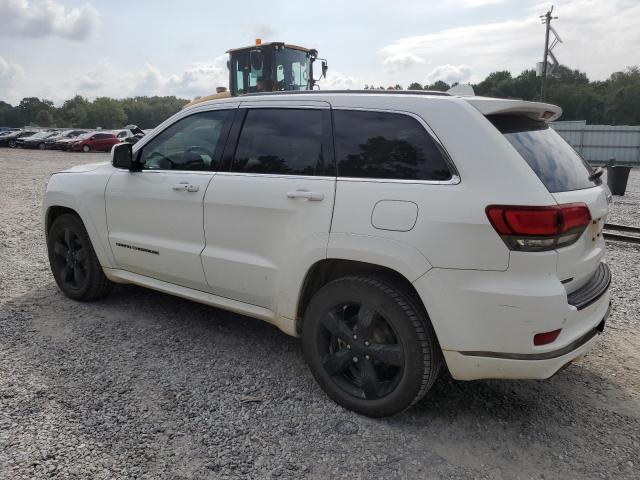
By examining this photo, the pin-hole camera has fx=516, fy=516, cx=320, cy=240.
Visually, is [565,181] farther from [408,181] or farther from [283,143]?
[283,143]

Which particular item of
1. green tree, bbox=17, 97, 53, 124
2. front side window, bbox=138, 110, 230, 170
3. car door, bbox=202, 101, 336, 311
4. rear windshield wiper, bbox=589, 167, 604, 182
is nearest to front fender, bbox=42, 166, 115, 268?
front side window, bbox=138, 110, 230, 170

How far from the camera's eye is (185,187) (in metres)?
3.68

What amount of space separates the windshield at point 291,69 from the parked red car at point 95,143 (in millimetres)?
25867

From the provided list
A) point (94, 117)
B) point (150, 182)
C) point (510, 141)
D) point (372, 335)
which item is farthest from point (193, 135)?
point (94, 117)

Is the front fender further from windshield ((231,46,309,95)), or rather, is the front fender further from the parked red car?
the parked red car

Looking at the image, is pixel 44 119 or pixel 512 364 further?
pixel 44 119

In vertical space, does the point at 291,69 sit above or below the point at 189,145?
above

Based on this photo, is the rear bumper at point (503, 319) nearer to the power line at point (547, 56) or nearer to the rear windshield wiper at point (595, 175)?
the rear windshield wiper at point (595, 175)

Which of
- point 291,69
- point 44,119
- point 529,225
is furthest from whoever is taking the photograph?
point 44,119

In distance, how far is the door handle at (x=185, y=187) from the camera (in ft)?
11.9

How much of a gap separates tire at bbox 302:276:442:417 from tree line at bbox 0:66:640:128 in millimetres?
24727

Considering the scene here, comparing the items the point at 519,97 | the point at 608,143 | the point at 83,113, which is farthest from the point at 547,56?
the point at 83,113

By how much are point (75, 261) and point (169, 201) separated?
1539 mm

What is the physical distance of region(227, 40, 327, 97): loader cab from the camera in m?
11.9
